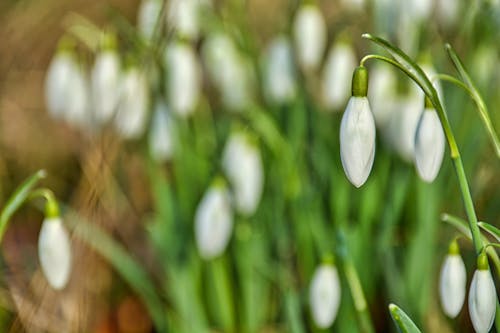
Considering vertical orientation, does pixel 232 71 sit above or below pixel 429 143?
above

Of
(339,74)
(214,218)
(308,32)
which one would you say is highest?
(308,32)

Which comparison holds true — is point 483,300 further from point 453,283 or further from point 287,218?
point 287,218

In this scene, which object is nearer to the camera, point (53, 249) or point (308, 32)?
point (53, 249)

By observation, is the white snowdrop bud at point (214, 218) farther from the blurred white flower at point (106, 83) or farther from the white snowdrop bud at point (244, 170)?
the blurred white flower at point (106, 83)

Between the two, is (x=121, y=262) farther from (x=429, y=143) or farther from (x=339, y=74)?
(x=429, y=143)

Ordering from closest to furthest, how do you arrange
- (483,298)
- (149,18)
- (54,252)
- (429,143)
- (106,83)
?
(483,298) → (429,143) → (54,252) → (106,83) → (149,18)

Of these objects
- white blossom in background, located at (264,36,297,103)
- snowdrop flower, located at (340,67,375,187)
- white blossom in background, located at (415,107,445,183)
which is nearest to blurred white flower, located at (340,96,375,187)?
snowdrop flower, located at (340,67,375,187)

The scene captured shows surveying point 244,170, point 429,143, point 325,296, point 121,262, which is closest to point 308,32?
point 244,170

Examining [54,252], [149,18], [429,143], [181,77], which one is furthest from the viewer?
[149,18]
